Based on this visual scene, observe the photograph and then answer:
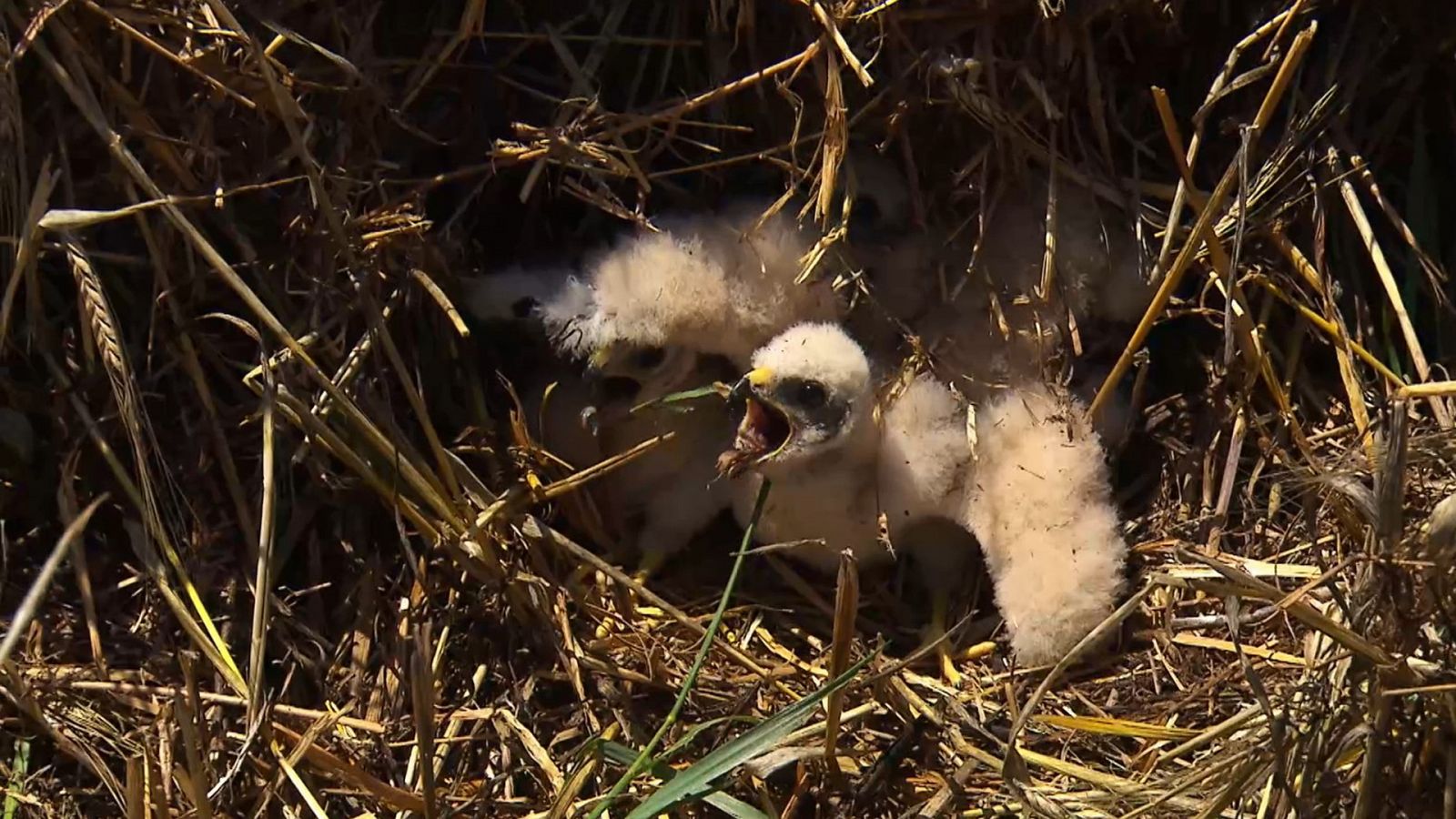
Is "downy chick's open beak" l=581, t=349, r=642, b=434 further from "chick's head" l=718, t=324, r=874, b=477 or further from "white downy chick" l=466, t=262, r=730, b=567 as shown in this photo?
"chick's head" l=718, t=324, r=874, b=477

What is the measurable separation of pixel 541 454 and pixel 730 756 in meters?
0.72

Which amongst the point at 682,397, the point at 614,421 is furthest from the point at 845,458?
the point at 614,421

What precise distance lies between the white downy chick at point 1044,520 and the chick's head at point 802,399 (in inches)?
8.1

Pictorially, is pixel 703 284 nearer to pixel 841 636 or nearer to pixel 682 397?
pixel 682 397

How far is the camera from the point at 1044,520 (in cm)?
183

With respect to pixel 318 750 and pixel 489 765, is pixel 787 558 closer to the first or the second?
pixel 489 765

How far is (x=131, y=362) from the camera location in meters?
1.69

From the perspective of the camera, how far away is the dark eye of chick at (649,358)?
197cm

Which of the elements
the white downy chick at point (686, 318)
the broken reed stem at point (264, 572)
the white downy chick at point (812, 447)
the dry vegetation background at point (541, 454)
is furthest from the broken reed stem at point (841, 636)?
the broken reed stem at point (264, 572)

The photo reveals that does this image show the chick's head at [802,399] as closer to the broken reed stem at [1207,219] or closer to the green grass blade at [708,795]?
the broken reed stem at [1207,219]

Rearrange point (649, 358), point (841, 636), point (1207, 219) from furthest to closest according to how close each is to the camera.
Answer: point (649, 358) → point (1207, 219) → point (841, 636)

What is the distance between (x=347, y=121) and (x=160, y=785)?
2.98 ft

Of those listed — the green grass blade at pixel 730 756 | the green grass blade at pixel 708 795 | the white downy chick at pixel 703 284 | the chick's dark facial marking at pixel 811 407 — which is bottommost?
the green grass blade at pixel 708 795

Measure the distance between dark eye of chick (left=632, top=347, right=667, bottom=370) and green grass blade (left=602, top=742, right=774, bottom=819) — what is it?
67 cm
